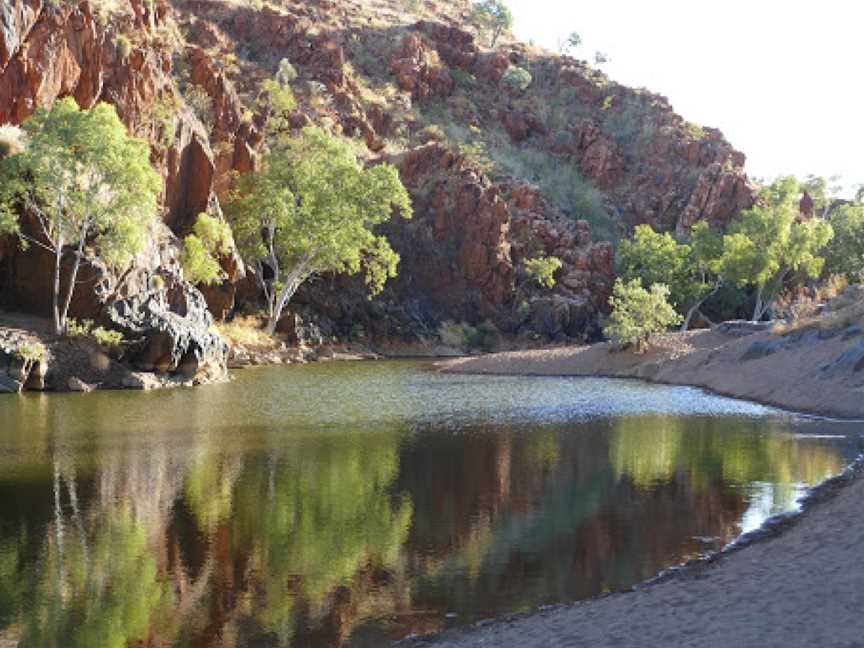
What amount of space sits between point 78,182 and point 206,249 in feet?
50.2

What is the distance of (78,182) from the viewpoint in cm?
4650

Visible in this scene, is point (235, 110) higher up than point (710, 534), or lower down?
higher up

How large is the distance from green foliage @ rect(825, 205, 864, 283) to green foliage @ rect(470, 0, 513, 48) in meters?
66.1

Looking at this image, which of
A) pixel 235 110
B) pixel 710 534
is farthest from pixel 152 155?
pixel 710 534

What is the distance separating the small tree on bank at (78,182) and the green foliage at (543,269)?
145 ft

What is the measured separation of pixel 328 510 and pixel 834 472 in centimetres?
1265

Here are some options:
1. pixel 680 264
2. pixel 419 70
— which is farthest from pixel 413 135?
pixel 680 264

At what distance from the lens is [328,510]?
18.9 meters

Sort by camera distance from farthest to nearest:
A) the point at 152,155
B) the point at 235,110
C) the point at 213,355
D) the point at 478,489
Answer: the point at 235,110 → the point at 152,155 → the point at 213,355 → the point at 478,489

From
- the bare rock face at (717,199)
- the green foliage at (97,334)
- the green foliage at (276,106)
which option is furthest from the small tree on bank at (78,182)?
the bare rock face at (717,199)

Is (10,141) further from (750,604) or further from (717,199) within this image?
(717,199)

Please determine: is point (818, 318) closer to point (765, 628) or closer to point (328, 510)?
point (328, 510)

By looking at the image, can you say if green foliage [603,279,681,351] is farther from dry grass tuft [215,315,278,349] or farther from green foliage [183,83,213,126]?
green foliage [183,83,213,126]

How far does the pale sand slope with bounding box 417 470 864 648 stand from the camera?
9664 millimetres
